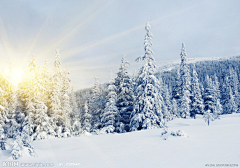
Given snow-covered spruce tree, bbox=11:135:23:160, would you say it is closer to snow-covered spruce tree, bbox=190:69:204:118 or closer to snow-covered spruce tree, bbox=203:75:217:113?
snow-covered spruce tree, bbox=190:69:204:118

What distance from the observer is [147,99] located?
18.7m

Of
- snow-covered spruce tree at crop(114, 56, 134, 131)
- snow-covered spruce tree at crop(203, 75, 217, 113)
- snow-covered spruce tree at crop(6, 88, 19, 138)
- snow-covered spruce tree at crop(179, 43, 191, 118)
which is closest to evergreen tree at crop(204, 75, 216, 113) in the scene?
snow-covered spruce tree at crop(203, 75, 217, 113)

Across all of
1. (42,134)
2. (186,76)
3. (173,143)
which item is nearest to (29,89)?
(42,134)

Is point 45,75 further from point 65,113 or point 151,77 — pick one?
point 151,77

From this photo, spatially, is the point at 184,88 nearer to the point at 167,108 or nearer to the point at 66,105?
the point at 167,108

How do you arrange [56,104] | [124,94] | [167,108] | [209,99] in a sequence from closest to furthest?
[124,94] → [56,104] → [209,99] → [167,108]

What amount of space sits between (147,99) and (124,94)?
4.73 m

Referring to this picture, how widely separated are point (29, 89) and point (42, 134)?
21.9ft

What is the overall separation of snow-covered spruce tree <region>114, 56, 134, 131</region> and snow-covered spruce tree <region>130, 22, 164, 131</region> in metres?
2.51

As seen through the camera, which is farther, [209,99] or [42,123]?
[209,99]

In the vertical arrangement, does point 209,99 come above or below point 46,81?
below

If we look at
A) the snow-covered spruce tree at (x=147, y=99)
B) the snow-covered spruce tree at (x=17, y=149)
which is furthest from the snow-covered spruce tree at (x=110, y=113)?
the snow-covered spruce tree at (x=17, y=149)

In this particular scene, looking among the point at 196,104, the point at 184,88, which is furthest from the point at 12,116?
the point at 196,104

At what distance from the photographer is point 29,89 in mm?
22609
